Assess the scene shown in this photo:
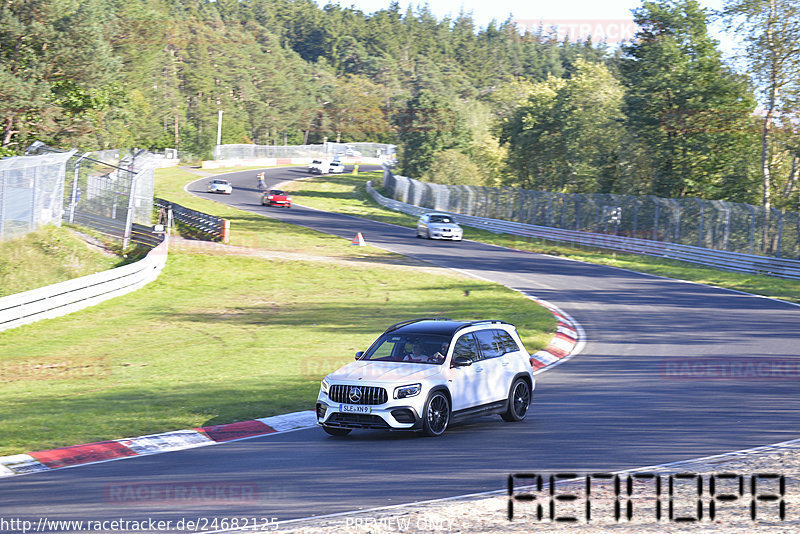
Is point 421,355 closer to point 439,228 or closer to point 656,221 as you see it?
point 656,221

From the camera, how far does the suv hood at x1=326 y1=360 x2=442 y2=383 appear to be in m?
10.8

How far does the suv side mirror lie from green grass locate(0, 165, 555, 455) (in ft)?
10.3

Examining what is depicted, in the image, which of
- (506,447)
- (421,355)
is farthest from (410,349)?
(506,447)

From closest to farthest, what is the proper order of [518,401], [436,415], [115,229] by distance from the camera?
[436,415], [518,401], [115,229]

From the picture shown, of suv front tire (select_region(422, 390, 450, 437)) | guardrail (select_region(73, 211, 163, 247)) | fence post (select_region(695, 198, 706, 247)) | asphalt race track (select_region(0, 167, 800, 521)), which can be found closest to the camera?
asphalt race track (select_region(0, 167, 800, 521))

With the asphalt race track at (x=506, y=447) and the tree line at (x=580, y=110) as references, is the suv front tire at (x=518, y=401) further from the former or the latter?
the tree line at (x=580, y=110)

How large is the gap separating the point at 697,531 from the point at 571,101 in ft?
195

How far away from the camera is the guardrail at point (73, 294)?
20.2 meters

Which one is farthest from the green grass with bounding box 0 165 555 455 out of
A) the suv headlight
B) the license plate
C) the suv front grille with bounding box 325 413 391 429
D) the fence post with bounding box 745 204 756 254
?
the fence post with bounding box 745 204 756 254

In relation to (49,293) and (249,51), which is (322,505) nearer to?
(49,293)

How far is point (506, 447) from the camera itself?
10078 mm

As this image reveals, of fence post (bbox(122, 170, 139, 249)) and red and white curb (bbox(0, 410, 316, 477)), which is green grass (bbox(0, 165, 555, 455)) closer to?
red and white curb (bbox(0, 410, 316, 477))

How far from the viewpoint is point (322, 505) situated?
764cm

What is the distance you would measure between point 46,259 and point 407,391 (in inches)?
733
